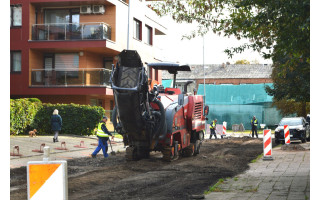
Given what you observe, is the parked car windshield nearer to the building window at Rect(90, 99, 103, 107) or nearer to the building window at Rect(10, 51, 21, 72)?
the building window at Rect(90, 99, 103, 107)

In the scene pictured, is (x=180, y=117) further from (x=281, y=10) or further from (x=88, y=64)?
(x=88, y=64)

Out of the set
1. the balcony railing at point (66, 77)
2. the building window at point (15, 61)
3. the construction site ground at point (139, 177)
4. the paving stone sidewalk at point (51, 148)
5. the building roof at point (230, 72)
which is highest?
the building roof at point (230, 72)

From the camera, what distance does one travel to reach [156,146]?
1669 cm

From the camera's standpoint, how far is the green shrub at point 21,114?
86.6 feet

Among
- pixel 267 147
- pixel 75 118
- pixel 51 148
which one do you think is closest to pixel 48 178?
pixel 267 147

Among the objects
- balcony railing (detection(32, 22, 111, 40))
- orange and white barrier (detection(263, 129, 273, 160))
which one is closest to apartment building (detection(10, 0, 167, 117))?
balcony railing (detection(32, 22, 111, 40))

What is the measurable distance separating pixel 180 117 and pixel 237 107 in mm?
38088

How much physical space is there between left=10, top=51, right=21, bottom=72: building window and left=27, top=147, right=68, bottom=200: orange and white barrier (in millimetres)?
31037

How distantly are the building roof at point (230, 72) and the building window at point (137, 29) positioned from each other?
42.3m

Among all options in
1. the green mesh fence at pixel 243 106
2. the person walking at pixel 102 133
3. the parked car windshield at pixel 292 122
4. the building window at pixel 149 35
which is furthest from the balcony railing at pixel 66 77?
the green mesh fence at pixel 243 106

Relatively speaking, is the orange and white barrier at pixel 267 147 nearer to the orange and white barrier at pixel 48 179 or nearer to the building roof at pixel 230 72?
the orange and white barrier at pixel 48 179

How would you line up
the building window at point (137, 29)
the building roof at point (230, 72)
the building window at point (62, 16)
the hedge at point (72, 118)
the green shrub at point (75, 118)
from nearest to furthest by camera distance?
the hedge at point (72, 118), the green shrub at point (75, 118), the building window at point (62, 16), the building window at point (137, 29), the building roof at point (230, 72)

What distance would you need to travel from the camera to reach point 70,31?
→ 114ft

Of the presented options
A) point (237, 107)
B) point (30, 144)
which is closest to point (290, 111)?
point (237, 107)
